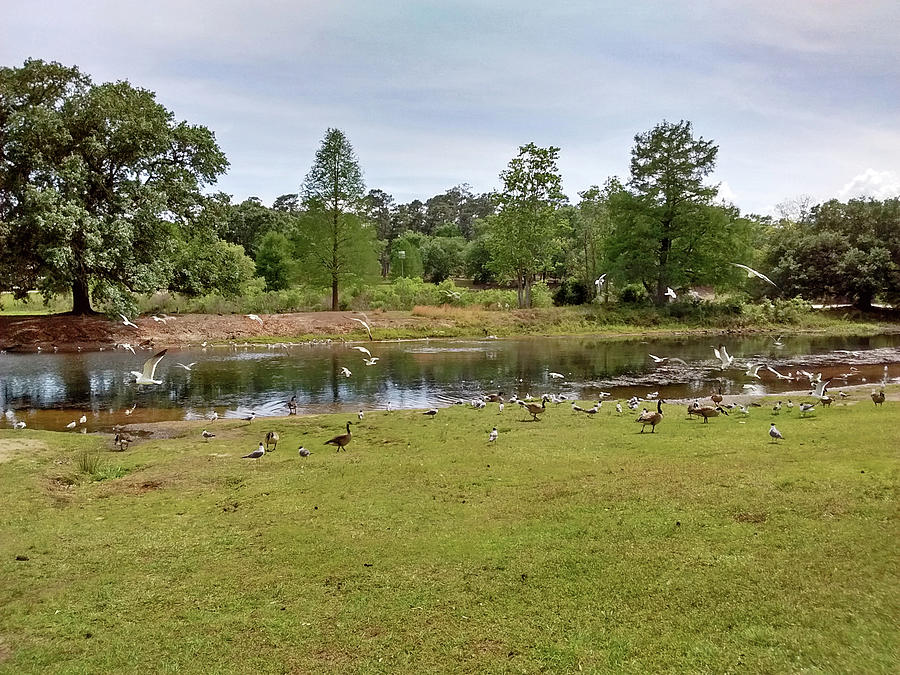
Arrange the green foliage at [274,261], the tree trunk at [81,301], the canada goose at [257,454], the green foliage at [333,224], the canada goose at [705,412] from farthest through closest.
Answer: the green foliage at [274,261] → the green foliage at [333,224] → the tree trunk at [81,301] → the canada goose at [705,412] → the canada goose at [257,454]

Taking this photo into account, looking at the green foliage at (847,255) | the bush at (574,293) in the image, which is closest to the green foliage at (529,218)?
the bush at (574,293)

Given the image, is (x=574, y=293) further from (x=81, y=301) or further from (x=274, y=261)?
(x=81, y=301)

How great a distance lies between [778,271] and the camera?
6550cm

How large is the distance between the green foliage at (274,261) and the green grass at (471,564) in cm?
6675

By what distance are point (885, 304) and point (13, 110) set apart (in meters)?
82.6

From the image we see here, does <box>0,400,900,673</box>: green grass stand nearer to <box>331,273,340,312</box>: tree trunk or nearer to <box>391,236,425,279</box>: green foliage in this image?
<box>331,273,340,312</box>: tree trunk

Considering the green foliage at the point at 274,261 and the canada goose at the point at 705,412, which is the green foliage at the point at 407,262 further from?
the canada goose at the point at 705,412

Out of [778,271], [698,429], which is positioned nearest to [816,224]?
[778,271]

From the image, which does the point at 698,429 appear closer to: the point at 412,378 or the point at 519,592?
the point at 519,592

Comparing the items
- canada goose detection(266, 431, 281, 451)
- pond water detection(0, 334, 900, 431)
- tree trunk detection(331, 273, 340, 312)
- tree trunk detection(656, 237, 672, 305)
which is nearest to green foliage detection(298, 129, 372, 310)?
tree trunk detection(331, 273, 340, 312)

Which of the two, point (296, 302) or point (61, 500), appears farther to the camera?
point (296, 302)

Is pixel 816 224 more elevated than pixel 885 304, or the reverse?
pixel 816 224

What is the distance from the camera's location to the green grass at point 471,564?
523 cm

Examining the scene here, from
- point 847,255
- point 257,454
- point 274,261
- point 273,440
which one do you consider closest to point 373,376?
point 273,440
